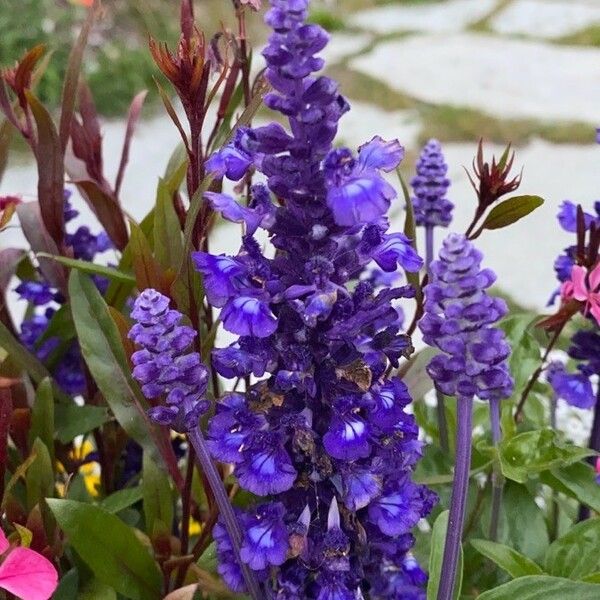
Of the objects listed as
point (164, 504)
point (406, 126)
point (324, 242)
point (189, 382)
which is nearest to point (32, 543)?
point (164, 504)

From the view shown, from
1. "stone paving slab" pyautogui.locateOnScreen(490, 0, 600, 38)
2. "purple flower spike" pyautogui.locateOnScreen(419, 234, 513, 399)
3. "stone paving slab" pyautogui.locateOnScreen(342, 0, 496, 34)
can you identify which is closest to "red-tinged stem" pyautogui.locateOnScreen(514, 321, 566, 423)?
"purple flower spike" pyautogui.locateOnScreen(419, 234, 513, 399)

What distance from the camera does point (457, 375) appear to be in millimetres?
512

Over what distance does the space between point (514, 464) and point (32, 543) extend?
0.39 m

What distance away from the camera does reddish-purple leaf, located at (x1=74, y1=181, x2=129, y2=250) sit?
838mm

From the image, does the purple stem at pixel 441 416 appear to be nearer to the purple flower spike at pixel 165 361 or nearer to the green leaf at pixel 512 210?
the green leaf at pixel 512 210

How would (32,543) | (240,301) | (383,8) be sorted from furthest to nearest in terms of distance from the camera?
(383,8), (32,543), (240,301)

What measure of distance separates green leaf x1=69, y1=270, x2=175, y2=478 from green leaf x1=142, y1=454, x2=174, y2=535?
46mm

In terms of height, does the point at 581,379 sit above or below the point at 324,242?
below

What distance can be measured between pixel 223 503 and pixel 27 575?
0.43 ft

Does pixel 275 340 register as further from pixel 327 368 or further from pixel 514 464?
pixel 514 464

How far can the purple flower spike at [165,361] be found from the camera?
1.67 ft

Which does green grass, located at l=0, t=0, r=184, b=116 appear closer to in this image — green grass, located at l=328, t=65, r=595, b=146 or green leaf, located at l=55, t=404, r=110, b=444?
green grass, located at l=328, t=65, r=595, b=146

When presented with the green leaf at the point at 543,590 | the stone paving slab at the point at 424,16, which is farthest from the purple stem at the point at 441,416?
the stone paving slab at the point at 424,16

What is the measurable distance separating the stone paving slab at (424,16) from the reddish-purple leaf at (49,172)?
3153mm
